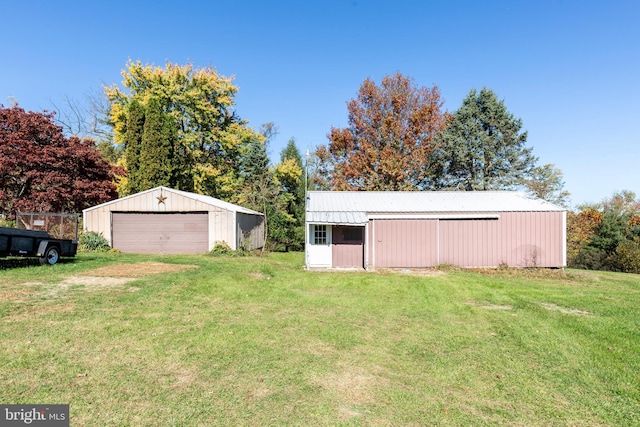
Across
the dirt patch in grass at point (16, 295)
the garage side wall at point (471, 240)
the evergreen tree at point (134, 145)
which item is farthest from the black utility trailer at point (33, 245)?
the evergreen tree at point (134, 145)

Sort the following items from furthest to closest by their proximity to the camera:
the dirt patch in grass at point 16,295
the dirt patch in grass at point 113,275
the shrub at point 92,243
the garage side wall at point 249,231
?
the garage side wall at point 249,231 < the shrub at point 92,243 < the dirt patch in grass at point 113,275 < the dirt patch in grass at point 16,295

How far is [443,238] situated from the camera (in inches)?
600

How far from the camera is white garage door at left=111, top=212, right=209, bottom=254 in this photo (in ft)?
62.7

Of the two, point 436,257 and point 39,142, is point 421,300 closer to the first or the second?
point 436,257

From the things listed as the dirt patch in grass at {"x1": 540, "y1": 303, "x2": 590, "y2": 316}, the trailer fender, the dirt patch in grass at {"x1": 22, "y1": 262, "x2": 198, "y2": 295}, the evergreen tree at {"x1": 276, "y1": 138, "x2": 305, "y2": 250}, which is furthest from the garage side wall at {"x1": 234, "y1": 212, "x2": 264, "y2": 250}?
the dirt patch in grass at {"x1": 540, "y1": 303, "x2": 590, "y2": 316}

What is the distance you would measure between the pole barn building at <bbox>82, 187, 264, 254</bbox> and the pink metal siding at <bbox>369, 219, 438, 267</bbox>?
25.8 ft

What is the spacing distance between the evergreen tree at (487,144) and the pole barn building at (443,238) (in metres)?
13.0

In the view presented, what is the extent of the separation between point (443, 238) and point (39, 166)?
20752 millimetres

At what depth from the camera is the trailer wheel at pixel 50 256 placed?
456 inches

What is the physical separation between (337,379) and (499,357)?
2.44 metres

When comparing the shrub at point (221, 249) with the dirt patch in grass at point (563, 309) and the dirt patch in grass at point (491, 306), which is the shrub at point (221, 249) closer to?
the dirt patch in grass at point (491, 306)

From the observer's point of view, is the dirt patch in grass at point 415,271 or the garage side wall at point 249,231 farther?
the garage side wall at point 249,231

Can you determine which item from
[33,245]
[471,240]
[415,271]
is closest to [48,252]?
[33,245]

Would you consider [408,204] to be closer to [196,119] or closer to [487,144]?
[487,144]
